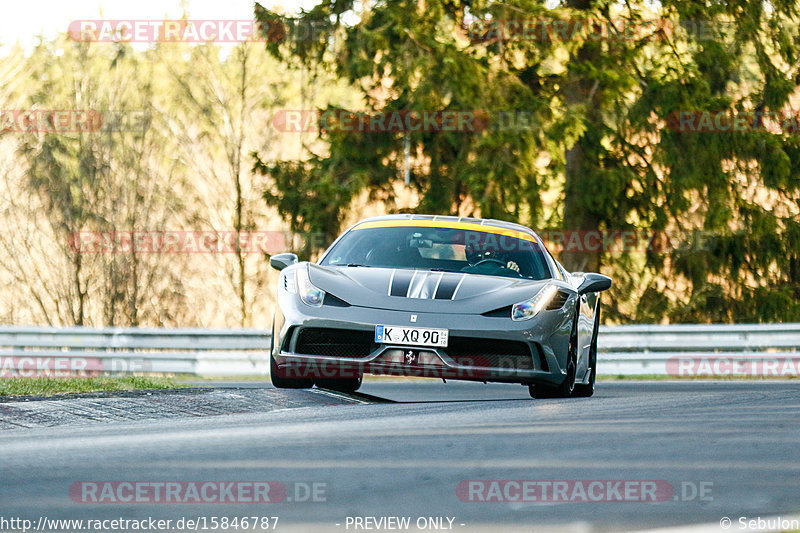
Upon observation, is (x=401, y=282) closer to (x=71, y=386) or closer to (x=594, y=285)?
(x=594, y=285)

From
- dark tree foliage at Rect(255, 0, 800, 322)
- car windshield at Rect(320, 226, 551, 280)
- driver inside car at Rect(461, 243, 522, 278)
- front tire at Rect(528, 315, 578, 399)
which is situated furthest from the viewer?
dark tree foliage at Rect(255, 0, 800, 322)

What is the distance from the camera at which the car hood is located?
8.27 metres

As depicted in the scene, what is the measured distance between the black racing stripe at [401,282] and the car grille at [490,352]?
20.8 inches

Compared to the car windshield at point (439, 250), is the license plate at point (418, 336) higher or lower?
lower

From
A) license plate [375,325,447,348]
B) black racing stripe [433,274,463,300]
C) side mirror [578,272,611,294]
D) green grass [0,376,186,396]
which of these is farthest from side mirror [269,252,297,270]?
side mirror [578,272,611,294]

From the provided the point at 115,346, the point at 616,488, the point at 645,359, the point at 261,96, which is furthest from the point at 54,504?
the point at 261,96

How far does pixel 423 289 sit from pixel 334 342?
72cm

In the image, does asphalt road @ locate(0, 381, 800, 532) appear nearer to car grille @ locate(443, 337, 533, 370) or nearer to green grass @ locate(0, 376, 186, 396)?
car grille @ locate(443, 337, 533, 370)

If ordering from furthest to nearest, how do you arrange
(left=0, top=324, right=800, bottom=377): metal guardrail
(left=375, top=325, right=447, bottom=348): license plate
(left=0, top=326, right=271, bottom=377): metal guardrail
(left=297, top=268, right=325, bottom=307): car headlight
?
(left=0, top=326, right=271, bottom=377): metal guardrail, (left=0, top=324, right=800, bottom=377): metal guardrail, (left=297, top=268, right=325, bottom=307): car headlight, (left=375, top=325, right=447, bottom=348): license plate

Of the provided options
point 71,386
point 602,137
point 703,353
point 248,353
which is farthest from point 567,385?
point 602,137

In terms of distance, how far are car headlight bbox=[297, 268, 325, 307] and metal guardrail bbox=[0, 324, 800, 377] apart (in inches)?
358

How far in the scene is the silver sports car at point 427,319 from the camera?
814cm

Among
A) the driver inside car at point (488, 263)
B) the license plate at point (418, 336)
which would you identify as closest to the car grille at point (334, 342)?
the license plate at point (418, 336)

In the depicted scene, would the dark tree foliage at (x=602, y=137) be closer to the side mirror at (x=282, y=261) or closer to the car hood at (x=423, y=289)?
the side mirror at (x=282, y=261)
